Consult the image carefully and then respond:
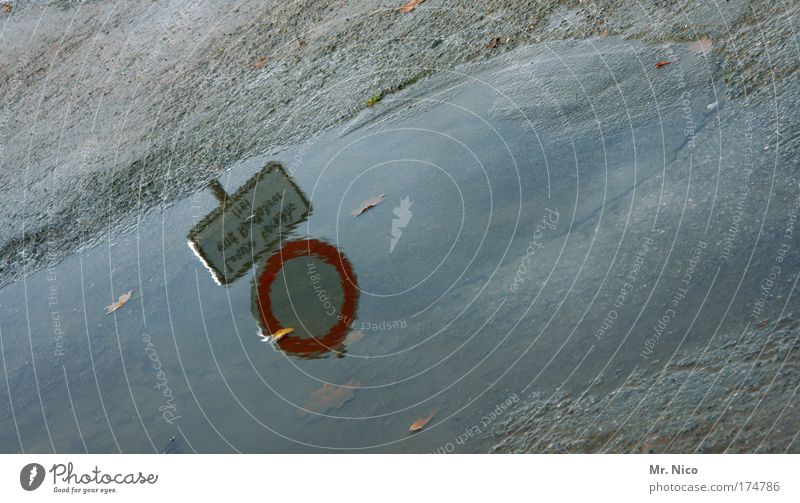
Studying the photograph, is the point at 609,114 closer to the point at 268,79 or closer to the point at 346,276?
the point at 346,276

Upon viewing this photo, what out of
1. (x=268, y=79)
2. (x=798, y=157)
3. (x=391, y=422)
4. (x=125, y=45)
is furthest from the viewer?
(x=125, y=45)

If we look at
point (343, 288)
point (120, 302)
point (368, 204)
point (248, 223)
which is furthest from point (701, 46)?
point (120, 302)

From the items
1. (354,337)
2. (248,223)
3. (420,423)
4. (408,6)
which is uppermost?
(408,6)

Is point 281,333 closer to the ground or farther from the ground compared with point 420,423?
farther from the ground

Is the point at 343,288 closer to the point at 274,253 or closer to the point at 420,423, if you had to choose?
the point at 274,253

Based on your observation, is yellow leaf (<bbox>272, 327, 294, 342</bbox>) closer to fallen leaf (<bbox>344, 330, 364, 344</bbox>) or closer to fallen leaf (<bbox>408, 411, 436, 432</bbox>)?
fallen leaf (<bbox>344, 330, 364, 344</bbox>)

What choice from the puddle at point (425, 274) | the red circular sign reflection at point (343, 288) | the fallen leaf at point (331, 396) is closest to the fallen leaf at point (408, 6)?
the puddle at point (425, 274)
